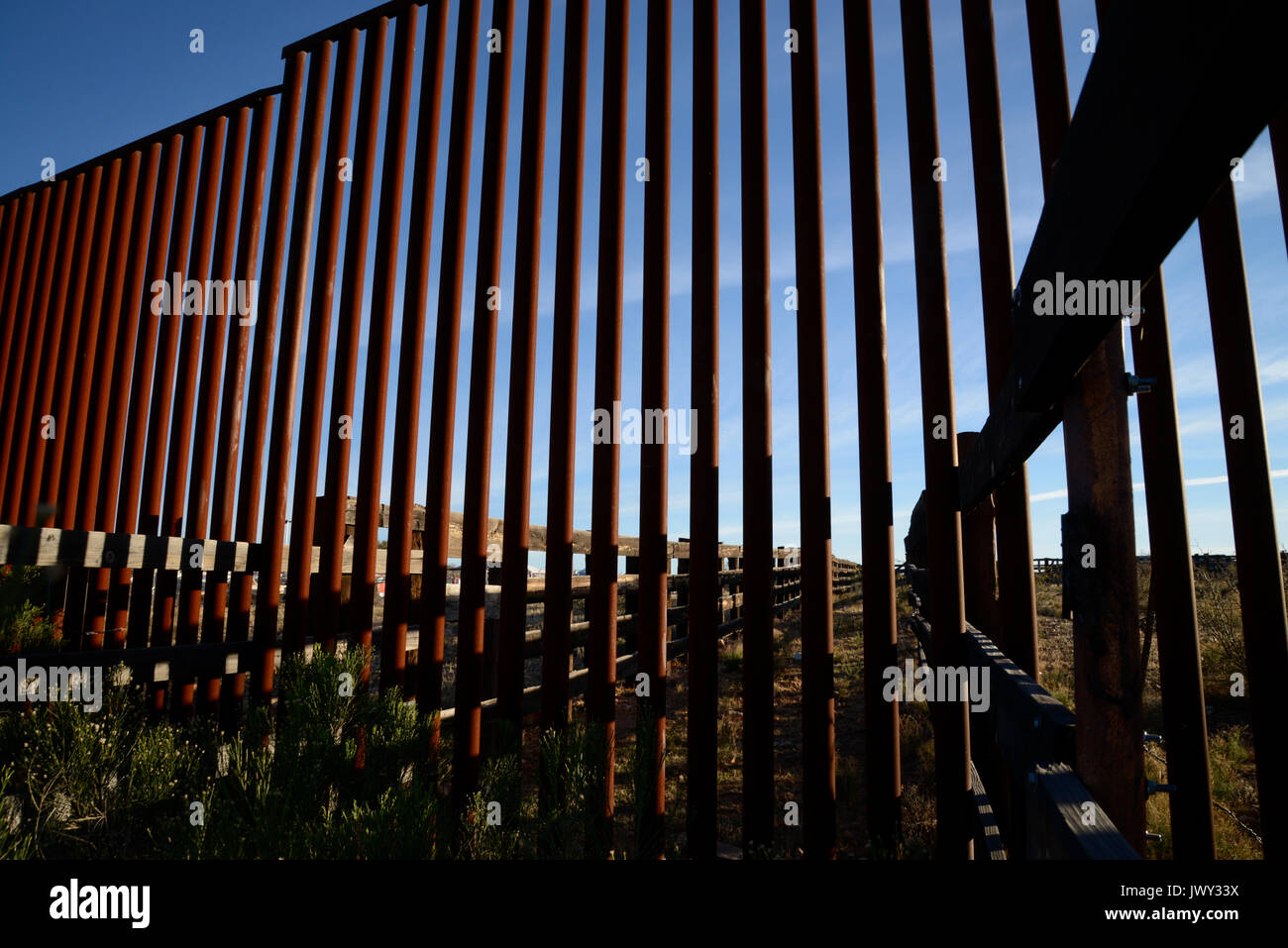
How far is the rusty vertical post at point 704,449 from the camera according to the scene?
2.69 m

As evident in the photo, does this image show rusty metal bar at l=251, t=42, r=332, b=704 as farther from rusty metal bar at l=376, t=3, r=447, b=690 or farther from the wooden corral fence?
rusty metal bar at l=376, t=3, r=447, b=690

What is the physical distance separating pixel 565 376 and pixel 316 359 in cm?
166

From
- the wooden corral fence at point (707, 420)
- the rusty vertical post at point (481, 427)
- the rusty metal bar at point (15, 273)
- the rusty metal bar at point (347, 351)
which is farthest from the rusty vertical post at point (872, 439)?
the rusty metal bar at point (15, 273)

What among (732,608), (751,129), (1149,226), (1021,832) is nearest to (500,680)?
(1021,832)

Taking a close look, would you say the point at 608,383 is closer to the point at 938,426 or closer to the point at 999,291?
the point at 938,426

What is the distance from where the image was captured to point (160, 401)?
475 centimetres

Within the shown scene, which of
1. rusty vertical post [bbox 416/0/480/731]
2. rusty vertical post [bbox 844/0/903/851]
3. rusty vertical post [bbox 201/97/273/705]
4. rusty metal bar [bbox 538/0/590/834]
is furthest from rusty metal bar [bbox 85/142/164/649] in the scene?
rusty vertical post [bbox 844/0/903/851]

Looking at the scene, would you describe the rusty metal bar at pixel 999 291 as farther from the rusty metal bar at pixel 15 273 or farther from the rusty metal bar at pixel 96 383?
the rusty metal bar at pixel 15 273

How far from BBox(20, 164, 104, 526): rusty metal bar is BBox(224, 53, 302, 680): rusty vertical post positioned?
98.9 inches

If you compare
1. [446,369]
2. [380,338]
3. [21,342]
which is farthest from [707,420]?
[21,342]

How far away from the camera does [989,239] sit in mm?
2471

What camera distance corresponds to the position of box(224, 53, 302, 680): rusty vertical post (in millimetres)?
3807

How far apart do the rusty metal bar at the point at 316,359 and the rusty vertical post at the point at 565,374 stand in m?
1.41
